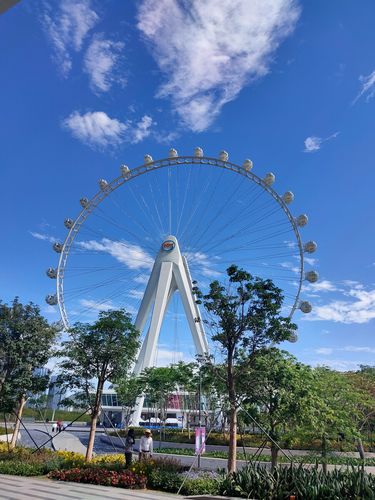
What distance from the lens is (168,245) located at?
47.0 meters

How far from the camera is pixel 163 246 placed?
47.2 metres

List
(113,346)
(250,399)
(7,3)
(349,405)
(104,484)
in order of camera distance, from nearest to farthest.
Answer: (7,3) → (104,484) → (250,399) → (113,346) → (349,405)

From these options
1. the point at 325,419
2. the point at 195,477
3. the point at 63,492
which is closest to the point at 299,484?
the point at 195,477

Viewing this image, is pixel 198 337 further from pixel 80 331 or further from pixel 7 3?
pixel 7 3

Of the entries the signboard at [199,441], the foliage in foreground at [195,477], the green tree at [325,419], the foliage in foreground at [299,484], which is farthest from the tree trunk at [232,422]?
the green tree at [325,419]

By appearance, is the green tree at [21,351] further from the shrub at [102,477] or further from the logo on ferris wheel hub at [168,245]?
the logo on ferris wheel hub at [168,245]

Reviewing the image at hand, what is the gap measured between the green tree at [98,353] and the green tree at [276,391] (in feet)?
18.1

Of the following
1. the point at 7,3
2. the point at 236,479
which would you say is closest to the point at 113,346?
the point at 236,479

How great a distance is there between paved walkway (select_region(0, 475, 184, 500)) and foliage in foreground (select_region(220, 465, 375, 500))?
5.81 feet

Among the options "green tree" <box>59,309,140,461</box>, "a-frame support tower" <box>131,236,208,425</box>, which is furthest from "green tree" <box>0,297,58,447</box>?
"a-frame support tower" <box>131,236,208,425</box>

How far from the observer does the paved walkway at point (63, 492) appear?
37.1 ft

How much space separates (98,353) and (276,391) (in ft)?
24.0

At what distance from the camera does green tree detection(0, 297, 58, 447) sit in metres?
19.8

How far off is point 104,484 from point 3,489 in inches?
115
